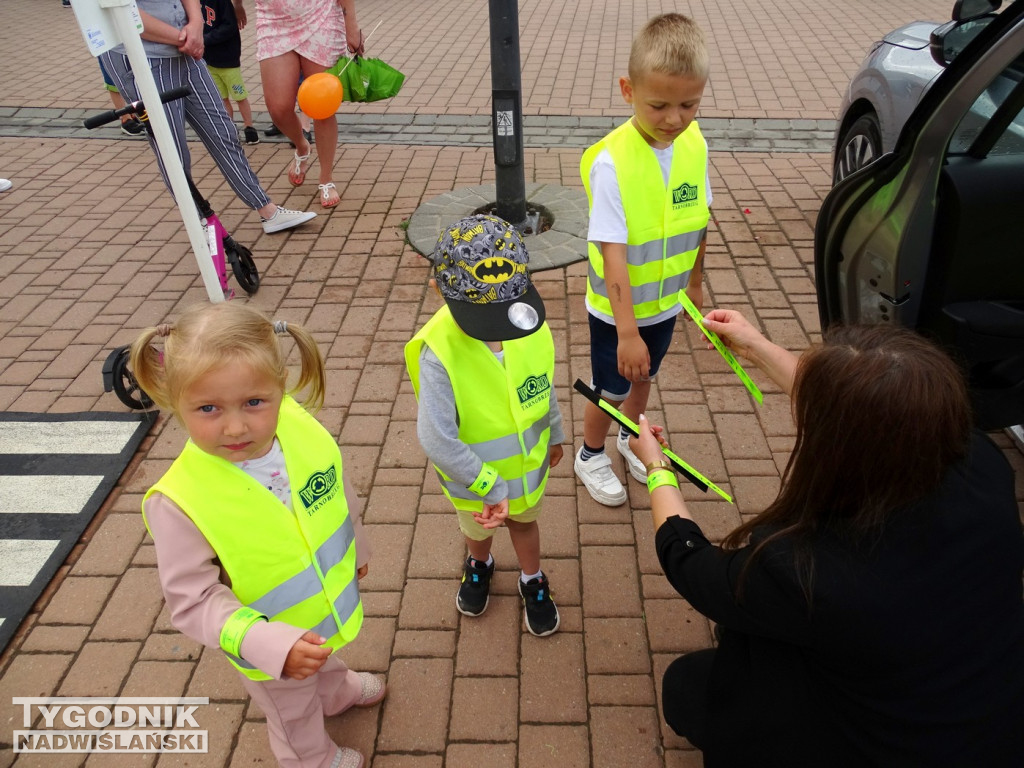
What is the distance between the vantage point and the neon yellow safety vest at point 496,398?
76.7 inches

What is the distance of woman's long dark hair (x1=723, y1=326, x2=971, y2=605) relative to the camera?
1.34 meters

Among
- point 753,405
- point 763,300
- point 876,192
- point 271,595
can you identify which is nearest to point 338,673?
point 271,595

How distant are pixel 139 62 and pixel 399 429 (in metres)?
2.06

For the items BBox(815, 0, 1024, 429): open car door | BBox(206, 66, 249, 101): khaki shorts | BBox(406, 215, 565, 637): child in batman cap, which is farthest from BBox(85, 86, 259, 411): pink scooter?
BBox(815, 0, 1024, 429): open car door

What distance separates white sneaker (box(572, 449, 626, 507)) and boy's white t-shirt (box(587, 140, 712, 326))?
1071 mm

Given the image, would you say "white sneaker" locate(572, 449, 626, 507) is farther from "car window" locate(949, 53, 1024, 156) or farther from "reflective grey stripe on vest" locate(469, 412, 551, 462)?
"car window" locate(949, 53, 1024, 156)

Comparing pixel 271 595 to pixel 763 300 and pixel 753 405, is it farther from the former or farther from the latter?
pixel 763 300

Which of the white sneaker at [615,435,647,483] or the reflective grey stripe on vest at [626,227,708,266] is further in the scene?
the white sneaker at [615,435,647,483]

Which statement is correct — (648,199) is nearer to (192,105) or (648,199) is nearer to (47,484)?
(47,484)

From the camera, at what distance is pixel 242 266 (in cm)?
443

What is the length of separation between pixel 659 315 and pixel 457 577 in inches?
49.6

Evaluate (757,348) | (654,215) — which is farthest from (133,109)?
(757,348)

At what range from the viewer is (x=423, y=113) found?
7.29 m

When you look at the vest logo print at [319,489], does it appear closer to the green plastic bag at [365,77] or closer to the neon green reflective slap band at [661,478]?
the neon green reflective slap band at [661,478]
